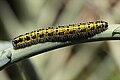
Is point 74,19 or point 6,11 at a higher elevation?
point 6,11

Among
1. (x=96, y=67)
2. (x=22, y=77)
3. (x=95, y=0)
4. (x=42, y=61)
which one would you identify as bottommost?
(x=96, y=67)

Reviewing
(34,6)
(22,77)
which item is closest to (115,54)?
(34,6)

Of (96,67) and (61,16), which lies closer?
(61,16)

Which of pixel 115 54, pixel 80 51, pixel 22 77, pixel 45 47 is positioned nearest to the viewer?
pixel 45 47

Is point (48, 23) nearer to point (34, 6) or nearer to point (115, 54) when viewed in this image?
point (34, 6)

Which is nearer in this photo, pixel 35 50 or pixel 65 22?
pixel 35 50

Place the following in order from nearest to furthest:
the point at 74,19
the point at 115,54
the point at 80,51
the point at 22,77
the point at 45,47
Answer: the point at 45,47 → the point at 22,77 → the point at 115,54 → the point at 74,19 → the point at 80,51

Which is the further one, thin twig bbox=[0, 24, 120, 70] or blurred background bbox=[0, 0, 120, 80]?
blurred background bbox=[0, 0, 120, 80]

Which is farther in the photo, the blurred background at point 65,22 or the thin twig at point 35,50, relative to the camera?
the blurred background at point 65,22
